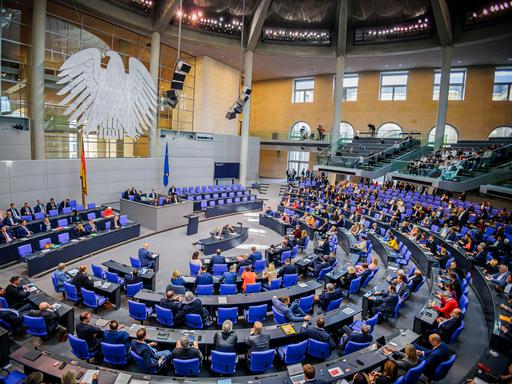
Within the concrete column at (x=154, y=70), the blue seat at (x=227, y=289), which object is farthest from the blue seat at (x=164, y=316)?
the concrete column at (x=154, y=70)

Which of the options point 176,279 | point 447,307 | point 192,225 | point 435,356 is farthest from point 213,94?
point 435,356

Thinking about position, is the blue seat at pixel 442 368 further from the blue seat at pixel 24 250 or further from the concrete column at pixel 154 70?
the concrete column at pixel 154 70

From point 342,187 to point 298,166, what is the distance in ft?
43.7

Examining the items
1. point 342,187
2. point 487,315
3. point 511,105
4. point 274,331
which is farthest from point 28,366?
point 511,105

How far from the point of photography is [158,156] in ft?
76.3

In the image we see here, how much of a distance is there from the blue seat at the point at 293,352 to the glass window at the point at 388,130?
27.4m

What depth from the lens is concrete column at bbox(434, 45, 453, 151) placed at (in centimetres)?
2238

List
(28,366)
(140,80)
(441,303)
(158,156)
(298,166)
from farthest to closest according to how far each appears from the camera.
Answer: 1. (298,166)
2. (158,156)
3. (140,80)
4. (441,303)
5. (28,366)

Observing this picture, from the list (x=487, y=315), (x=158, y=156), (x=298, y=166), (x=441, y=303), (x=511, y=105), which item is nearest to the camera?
(x=441, y=303)

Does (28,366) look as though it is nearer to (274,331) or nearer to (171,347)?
(171,347)

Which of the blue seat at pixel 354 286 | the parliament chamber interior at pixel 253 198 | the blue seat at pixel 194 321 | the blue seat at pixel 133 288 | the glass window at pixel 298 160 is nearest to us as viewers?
the parliament chamber interior at pixel 253 198

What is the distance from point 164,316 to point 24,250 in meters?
6.49

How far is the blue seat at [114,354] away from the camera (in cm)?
548

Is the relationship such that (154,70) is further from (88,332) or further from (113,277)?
(88,332)
